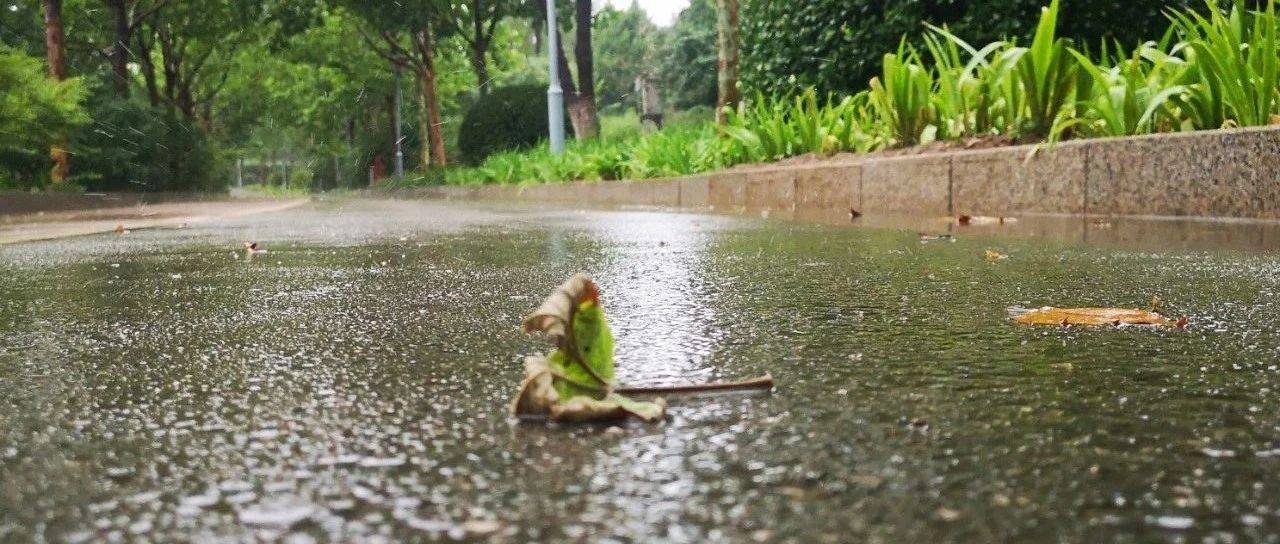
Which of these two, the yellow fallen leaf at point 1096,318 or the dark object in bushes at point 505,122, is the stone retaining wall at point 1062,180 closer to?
the yellow fallen leaf at point 1096,318

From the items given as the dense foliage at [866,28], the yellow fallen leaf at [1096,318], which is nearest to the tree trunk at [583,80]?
the dense foliage at [866,28]

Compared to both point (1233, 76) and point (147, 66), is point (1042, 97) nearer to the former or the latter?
point (1233, 76)

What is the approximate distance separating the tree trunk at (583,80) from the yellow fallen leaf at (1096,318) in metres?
17.7

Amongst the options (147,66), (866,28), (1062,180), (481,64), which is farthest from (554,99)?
A: (1062,180)

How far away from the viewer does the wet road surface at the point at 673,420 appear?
3.22 feet

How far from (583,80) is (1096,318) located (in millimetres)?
18596

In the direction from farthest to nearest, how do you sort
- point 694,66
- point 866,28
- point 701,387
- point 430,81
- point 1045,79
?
point 694,66 → point 430,81 → point 866,28 → point 1045,79 → point 701,387

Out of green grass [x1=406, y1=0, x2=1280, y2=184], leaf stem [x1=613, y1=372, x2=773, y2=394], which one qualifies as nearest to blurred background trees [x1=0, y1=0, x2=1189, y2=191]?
green grass [x1=406, y1=0, x2=1280, y2=184]

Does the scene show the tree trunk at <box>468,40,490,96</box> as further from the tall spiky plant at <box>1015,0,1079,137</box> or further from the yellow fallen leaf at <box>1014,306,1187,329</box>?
the yellow fallen leaf at <box>1014,306,1187,329</box>

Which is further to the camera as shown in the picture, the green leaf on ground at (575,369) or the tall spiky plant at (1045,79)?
the tall spiky plant at (1045,79)

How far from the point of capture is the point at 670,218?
7.95m

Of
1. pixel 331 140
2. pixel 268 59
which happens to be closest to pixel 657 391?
pixel 268 59

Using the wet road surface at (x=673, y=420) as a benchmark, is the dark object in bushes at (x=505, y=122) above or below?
above

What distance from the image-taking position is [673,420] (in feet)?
4.55
